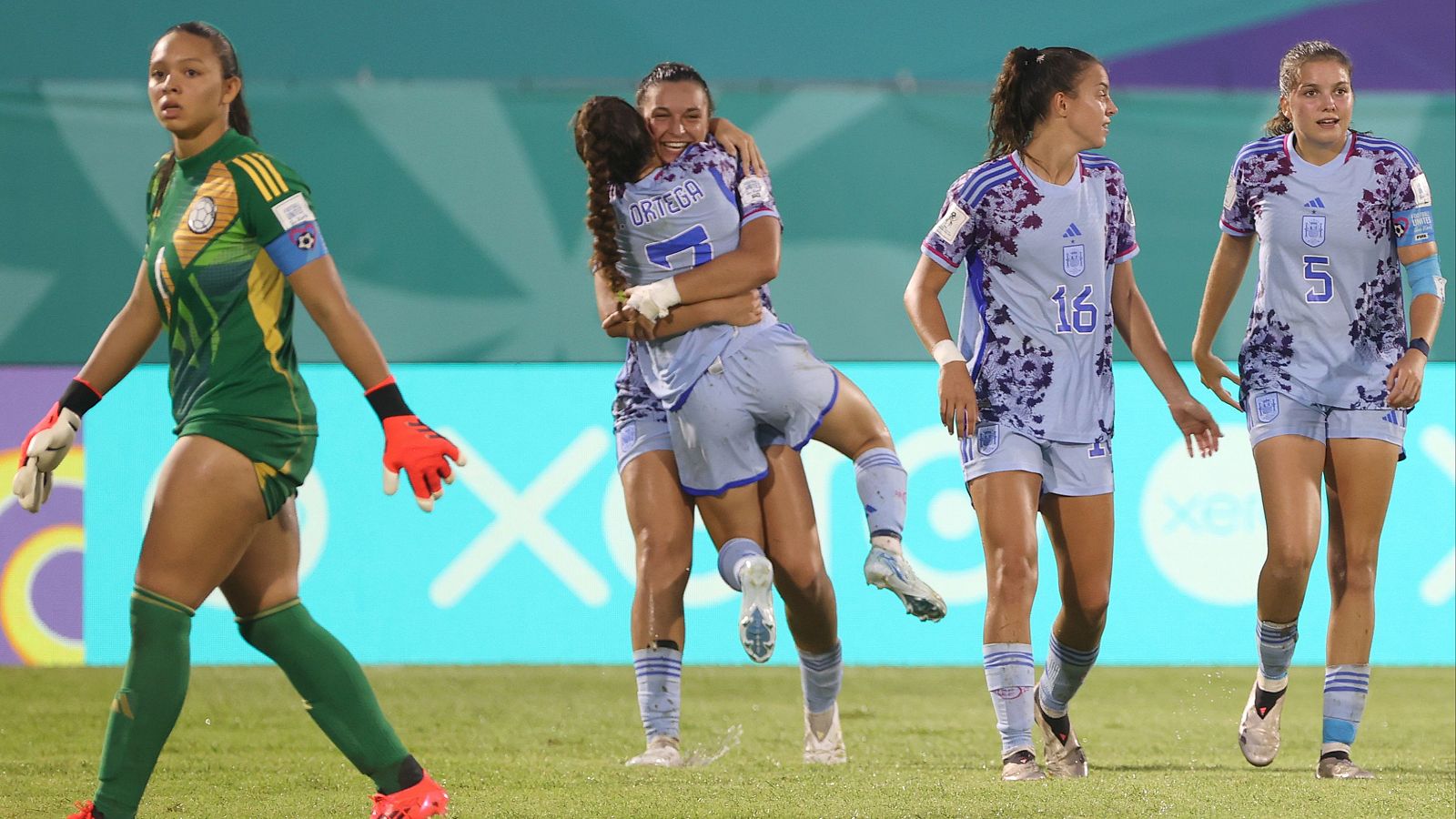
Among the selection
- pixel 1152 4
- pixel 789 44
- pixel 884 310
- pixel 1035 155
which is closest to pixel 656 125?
pixel 1035 155

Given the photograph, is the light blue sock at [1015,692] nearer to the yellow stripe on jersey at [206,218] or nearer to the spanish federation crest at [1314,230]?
the spanish federation crest at [1314,230]

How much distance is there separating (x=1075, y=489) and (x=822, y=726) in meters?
1.17

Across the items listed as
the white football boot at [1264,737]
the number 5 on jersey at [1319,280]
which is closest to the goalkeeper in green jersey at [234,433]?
the white football boot at [1264,737]

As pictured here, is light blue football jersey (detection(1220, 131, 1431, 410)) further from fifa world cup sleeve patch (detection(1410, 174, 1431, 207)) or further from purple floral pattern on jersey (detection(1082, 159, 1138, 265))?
purple floral pattern on jersey (detection(1082, 159, 1138, 265))

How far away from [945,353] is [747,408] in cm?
59

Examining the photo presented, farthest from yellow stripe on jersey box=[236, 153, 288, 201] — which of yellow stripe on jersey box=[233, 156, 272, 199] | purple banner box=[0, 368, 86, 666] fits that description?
purple banner box=[0, 368, 86, 666]

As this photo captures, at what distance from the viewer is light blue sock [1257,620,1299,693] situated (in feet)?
16.6

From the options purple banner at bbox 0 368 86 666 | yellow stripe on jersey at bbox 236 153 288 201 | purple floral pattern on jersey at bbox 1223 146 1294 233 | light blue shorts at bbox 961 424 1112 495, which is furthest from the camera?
purple banner at bbox 0 368 86 666

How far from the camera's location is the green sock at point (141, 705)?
3.50 meters

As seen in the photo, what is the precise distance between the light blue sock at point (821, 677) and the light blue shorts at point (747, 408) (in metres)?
0.66

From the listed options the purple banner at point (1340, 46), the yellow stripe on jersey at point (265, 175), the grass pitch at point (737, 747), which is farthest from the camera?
the purple banner at point (1340, 46)

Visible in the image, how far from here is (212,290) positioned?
3545mm

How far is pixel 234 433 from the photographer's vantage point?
3510mm

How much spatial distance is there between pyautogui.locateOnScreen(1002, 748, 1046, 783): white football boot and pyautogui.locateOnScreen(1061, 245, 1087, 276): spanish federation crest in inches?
50.3
